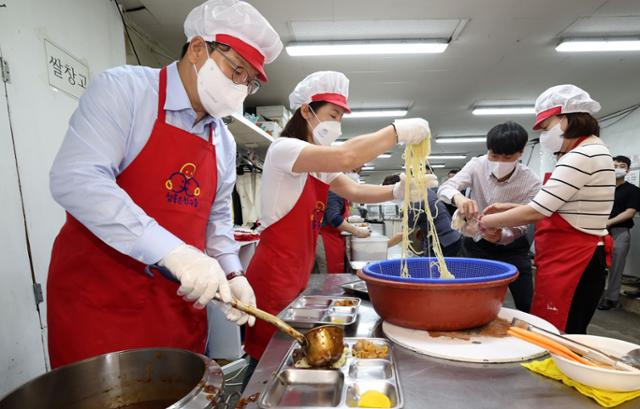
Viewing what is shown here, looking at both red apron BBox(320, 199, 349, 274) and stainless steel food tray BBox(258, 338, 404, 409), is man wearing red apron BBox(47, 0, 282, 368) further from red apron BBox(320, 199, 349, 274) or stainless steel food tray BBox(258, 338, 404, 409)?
red apron BBox(320, 199, 349, 274)

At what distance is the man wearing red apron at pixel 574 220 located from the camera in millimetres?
1729

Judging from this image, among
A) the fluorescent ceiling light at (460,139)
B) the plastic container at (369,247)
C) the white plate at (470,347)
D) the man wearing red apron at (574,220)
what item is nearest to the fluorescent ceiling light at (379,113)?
the fluorescent ceiling light at (460,139)

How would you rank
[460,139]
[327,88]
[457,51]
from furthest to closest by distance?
[460,139], [457,51], [327,88]

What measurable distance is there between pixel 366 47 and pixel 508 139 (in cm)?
270

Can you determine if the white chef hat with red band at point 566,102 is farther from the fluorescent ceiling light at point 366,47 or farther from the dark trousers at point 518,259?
the fluorescent ceiling light at point 366,47

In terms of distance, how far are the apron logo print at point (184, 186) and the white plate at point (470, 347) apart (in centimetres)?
85

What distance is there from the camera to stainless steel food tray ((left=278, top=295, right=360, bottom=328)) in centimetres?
119

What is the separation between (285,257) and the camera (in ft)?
5.41

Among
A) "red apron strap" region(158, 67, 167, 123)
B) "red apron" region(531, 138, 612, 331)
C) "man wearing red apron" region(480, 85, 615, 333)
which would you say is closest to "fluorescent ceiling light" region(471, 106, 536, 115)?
"man wearing red apron" region(480, 85, 615, 333)

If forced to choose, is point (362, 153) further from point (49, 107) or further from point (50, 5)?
point (50, 5)

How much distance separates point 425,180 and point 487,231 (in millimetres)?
958

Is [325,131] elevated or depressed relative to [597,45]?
depressed

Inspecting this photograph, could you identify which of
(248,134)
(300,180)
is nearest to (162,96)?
(300,180)

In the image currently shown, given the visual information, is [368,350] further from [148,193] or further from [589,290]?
[589,290]
